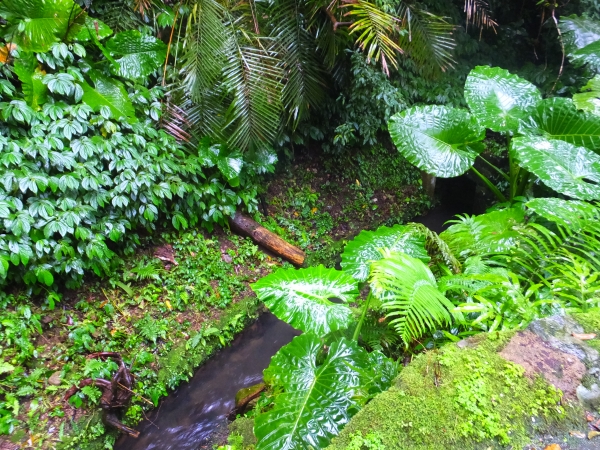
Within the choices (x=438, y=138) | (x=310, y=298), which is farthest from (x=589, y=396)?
(x=438, y=138)

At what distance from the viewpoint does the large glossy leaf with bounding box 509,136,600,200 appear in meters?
2.45

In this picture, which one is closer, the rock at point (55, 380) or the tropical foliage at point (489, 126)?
the rock at point (55, 380)

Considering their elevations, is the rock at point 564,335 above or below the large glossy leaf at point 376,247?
below

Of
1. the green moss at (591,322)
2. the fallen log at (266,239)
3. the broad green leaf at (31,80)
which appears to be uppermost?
the broad green leaf at (31,80)

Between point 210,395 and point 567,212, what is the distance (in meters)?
3.15

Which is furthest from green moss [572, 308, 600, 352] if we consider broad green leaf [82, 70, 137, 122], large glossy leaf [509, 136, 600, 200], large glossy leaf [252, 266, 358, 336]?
broad green leaf [82, 70, 137, 122]

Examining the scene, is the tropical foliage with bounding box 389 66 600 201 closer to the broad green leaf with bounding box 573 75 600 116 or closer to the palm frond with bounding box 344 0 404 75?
the broad green leaf with bounding box 573 75 600 116

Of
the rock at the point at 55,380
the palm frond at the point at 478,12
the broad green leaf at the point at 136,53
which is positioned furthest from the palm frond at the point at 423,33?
the rock at the point at 55,380

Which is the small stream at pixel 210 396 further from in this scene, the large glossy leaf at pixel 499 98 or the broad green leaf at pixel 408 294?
the large glossy leaf at pixel 499 98

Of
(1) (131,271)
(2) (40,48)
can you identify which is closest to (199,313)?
(1) (131,271)

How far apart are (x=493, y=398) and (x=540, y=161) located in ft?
7.09

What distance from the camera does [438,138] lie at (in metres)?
3.11

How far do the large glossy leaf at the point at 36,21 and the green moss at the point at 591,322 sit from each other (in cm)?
400

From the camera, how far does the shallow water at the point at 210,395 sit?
2869 mm
